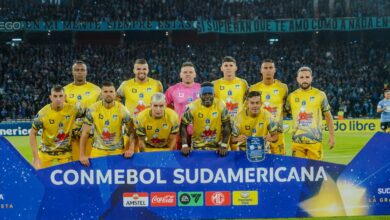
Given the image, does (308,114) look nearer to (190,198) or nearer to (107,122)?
(190,198)

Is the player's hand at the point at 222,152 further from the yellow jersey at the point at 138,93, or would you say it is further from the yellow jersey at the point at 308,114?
the yellow jersey at the point at 138,93

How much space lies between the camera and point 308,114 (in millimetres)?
9148

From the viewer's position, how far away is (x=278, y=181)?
285 inches


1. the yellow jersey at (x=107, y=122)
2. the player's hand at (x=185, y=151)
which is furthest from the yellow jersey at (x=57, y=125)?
the player's hand at (x=185, y=151)

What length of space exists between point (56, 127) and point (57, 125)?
35mm

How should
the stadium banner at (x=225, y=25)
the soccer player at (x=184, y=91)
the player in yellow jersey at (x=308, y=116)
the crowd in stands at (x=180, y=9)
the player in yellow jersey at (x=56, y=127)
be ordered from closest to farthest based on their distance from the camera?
the player in yellow jersey at (x=56, y=127), the player in yellow jersey at (x=308, y=116), the soccer player at (x=184, y=91), the stadium banner at (x=225, y=25), the crowd in stands at (x=180, y=9)

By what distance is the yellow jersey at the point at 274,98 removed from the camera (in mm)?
9406

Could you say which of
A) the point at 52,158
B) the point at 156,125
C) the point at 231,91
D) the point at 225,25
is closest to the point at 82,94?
the point at 52,158

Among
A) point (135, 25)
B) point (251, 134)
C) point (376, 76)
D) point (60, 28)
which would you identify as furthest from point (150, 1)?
point (251, 134)

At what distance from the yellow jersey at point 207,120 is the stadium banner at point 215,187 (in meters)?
0.97

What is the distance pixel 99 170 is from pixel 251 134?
2480 millimetres

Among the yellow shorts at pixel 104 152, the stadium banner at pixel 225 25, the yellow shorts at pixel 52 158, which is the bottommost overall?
the yellow shorts at pixel 52 158

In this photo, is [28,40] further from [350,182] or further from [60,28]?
[350,182]

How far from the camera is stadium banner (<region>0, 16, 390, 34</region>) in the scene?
3988 cm
